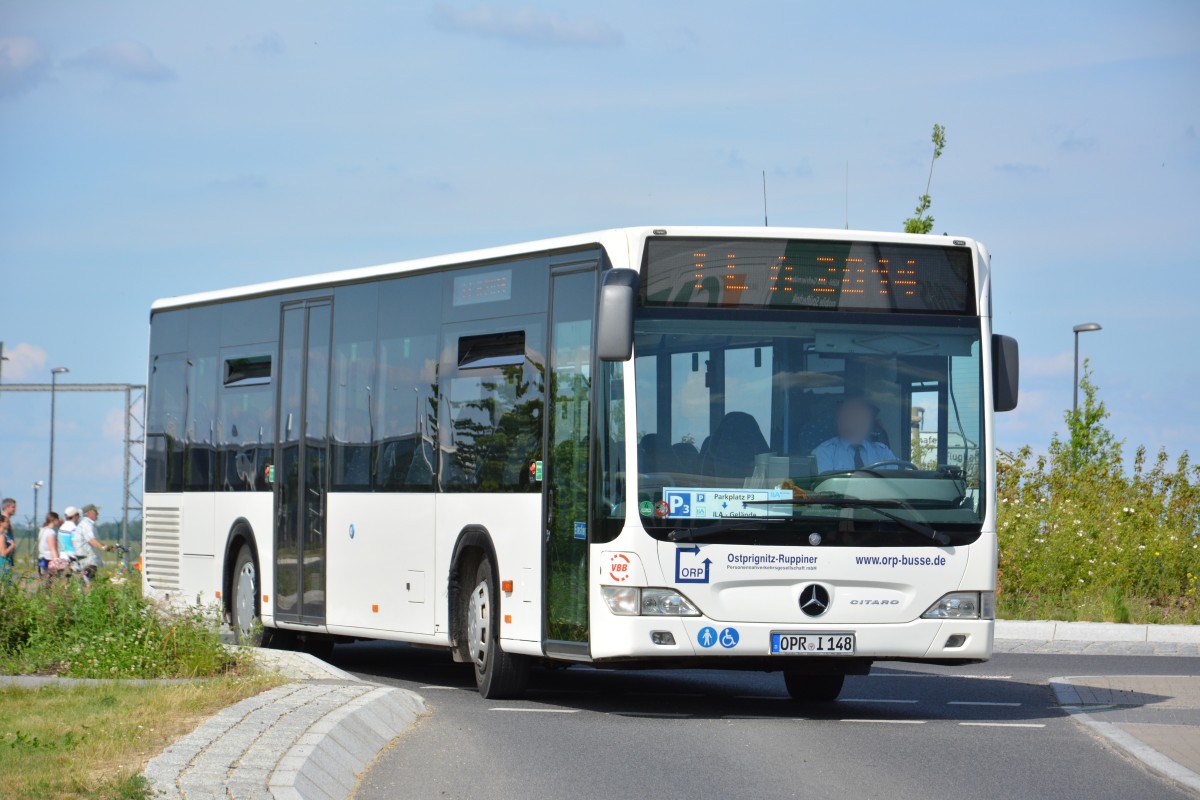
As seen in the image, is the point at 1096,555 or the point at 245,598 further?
the point at 1096,555

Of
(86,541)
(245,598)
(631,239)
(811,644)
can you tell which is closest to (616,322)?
(631,239)

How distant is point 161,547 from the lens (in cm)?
2178

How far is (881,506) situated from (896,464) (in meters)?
0.30

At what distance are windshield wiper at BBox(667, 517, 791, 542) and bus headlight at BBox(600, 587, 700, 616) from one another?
14.3 inches

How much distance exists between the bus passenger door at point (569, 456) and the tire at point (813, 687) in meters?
2.56

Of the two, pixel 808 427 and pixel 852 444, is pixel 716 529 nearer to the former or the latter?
pixel 808 427

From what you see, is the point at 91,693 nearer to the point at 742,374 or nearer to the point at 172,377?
the point at 742,374

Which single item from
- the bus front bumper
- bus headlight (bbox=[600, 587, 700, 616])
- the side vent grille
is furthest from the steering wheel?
the side vent grille

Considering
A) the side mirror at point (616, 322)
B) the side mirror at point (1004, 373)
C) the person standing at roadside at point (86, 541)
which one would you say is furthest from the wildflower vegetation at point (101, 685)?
the person standing at roadside at point (86, 541)

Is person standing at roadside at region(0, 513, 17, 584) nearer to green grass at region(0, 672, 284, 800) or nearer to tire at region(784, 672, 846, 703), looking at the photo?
tire at region(784, 672, 846, 703)

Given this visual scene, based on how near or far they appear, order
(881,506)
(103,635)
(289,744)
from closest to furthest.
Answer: (289,744) → (881,506) → (103,635)

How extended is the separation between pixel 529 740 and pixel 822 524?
8.23ft

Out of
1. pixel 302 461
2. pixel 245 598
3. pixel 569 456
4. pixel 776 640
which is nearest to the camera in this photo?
pixel 776 640

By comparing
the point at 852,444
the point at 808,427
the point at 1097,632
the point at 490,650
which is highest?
the point at 808,427
